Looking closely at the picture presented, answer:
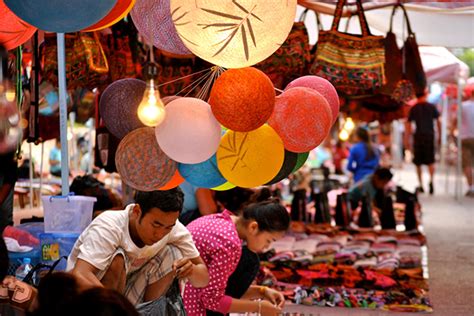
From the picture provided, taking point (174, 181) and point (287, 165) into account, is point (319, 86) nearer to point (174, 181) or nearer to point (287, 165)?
point (287, 165)

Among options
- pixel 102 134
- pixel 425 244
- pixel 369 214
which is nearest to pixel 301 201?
pixel 369 214

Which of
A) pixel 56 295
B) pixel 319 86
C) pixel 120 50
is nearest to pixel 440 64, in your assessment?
pixel 120 50

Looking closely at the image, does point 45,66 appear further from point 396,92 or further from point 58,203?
point 396,92

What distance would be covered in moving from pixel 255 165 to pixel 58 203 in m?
1.56

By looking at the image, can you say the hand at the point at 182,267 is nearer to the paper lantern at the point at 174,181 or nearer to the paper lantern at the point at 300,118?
the paper lantern at the point at 174,181

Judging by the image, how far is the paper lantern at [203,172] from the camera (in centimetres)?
372

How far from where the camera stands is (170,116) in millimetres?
3508

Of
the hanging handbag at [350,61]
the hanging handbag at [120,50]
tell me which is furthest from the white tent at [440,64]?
the hanging handbag at [120,50]

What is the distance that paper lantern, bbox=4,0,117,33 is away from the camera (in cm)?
296

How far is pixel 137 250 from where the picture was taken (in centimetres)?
397

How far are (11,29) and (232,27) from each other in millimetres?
860

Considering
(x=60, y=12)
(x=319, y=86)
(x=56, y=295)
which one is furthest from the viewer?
(x=319, y=86)

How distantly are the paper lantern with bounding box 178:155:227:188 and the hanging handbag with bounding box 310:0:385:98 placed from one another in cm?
252

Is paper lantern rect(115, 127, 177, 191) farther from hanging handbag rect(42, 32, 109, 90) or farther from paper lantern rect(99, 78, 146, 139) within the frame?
hanging handbag rect(42, 32, 109, 90)
